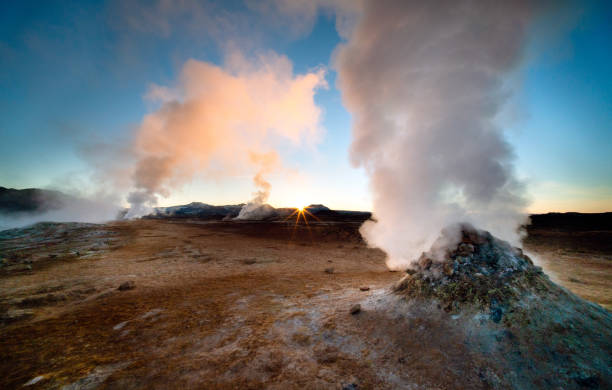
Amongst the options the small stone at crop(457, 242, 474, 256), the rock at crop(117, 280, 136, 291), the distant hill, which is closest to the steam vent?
the small stone at crop(457, 242, 474, 256)

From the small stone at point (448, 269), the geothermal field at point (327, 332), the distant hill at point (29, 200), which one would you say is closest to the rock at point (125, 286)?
the geothermal field at point (327, 332)

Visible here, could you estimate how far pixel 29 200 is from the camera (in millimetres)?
63344

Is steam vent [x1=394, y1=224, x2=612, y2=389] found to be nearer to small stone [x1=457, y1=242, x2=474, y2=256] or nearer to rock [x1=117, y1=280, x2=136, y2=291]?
small stone [x1=457, y1=242, x2=474, y2=256]

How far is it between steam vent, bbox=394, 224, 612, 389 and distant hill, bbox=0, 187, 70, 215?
74844 mm

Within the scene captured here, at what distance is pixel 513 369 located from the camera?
3746 millimetres

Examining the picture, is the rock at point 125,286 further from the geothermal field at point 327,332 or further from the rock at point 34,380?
the rock at point 34,380

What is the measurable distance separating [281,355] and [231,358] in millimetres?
1031

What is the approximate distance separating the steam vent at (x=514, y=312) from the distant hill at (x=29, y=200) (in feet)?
246

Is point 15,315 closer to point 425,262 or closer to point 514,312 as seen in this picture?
point 425,262

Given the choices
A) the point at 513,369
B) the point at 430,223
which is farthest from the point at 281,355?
the point at 430,223

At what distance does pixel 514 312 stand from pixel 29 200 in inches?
4101

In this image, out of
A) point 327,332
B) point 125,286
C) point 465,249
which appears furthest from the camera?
point 125,286

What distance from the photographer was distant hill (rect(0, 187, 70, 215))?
171ft

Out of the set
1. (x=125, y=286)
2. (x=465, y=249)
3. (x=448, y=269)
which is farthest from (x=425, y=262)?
(x=125, y=286)
